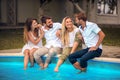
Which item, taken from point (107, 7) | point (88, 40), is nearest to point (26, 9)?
point (107, 7)

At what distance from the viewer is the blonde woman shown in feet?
26.8

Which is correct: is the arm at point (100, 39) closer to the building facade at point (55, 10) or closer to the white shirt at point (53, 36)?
the white shirt at point (53, 36)

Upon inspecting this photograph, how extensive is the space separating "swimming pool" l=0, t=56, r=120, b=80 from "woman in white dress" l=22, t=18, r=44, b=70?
35cm

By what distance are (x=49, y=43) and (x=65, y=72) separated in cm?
81

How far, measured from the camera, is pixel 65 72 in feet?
27.6

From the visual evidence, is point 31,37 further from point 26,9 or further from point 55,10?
point 55,10

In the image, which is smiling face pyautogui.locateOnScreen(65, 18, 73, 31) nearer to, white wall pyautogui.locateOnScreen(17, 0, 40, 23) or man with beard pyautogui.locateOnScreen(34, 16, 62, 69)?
man with beard pyautogui.locateOnScreen(34, 16, 62, 69)

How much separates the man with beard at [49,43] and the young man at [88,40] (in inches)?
26.4

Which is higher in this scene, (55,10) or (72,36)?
(55,10)

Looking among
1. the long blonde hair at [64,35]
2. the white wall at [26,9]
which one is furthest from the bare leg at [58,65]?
the white wall at [26,9]

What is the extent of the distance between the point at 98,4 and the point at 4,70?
18.9m

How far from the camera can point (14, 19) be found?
23547 mm

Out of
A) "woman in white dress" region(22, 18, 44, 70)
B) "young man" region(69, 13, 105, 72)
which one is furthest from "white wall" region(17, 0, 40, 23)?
"young man" region(69, 13, 105, 72)

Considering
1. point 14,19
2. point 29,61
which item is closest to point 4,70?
point 29,61
